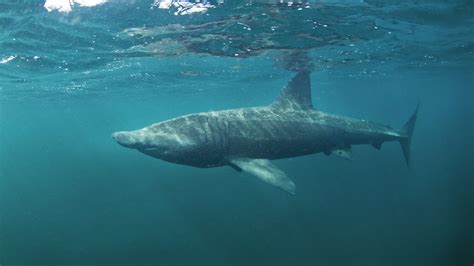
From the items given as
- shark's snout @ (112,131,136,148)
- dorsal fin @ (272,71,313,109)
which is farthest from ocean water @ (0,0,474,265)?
shark's snout @ (112,131,136,148)

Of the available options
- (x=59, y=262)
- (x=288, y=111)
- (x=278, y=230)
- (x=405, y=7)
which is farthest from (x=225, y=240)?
(x=405, y=7)

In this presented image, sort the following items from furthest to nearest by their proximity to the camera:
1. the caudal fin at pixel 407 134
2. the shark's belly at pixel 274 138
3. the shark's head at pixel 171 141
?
the caudal fin at pixel 407 134, the shark's belly at pixel 274 138, the shark's head at pixel 171 141

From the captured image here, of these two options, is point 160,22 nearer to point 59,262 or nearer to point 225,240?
point 225,240

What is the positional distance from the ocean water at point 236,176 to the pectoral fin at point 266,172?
6657 millimetres

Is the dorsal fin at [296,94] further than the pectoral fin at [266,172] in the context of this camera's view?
Yes

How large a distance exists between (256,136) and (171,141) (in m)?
2.17

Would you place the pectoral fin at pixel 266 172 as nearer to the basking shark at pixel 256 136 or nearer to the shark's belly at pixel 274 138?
the basking shark at pixel 256 136

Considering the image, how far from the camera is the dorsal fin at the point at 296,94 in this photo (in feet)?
34.3

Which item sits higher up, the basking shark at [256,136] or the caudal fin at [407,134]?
the basking shark at [256,136]

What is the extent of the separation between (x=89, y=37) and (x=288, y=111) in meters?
10.7

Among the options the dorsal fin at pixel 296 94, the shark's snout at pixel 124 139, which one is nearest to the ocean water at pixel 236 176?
the dorsal fin at pixel 296 94

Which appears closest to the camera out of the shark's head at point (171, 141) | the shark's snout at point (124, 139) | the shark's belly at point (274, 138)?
the shark's snout at point (124, 139)

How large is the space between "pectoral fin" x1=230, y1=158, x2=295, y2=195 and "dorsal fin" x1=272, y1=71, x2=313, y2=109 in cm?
284

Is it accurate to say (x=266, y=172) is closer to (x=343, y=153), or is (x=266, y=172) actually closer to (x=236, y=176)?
(x=343, y=153)
